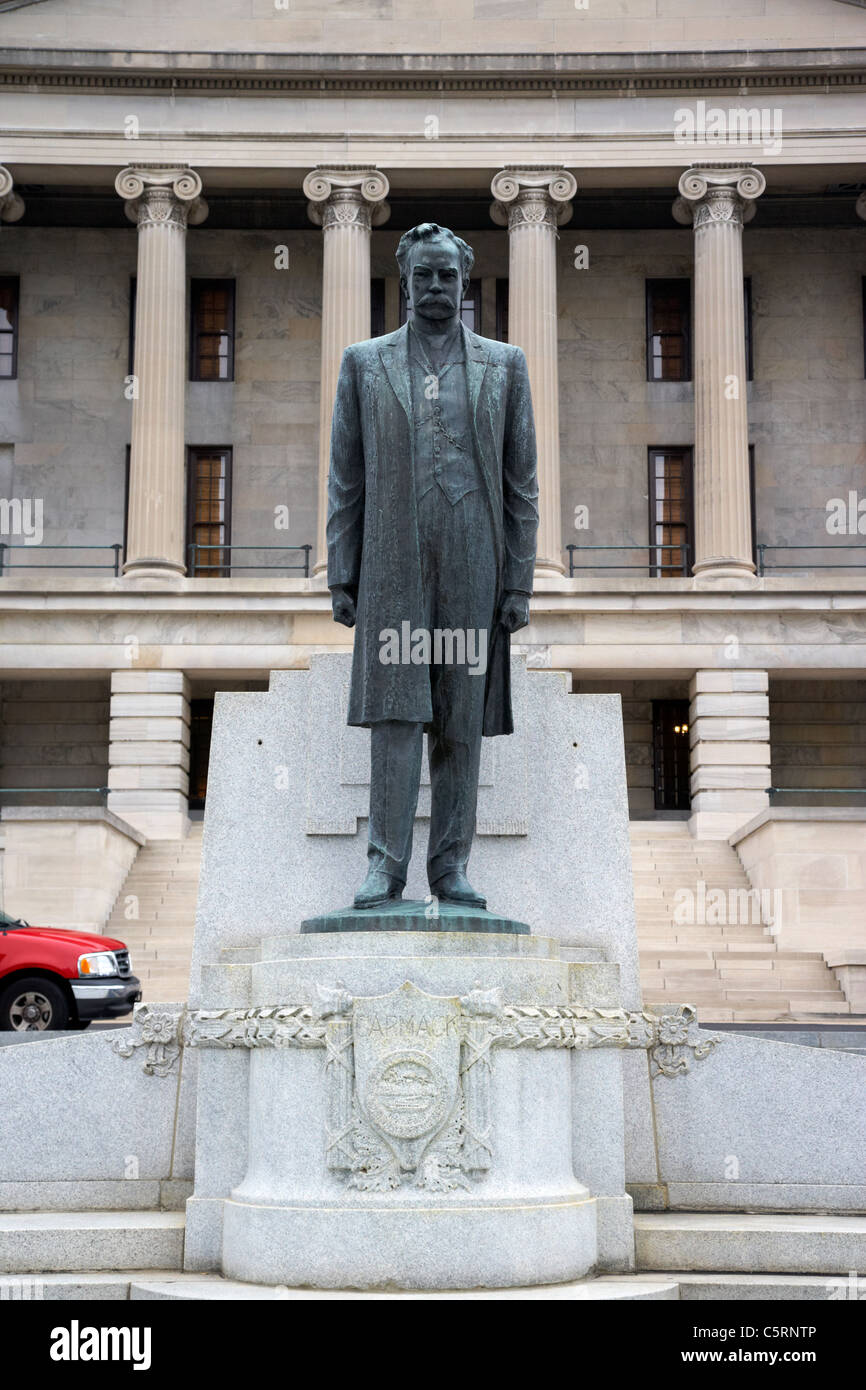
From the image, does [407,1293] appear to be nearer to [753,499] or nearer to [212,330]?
[753,499]

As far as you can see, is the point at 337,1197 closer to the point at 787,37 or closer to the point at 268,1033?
the point at 268,1033

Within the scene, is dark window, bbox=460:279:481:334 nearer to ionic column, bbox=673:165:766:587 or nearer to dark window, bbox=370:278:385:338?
dark window, bbox=370:278:385:338

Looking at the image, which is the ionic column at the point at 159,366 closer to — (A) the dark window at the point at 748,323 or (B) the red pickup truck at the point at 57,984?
(A) the dark window at the point at 748,323

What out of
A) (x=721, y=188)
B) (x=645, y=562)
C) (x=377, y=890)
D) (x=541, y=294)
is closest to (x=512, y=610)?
(x=377, y=890)

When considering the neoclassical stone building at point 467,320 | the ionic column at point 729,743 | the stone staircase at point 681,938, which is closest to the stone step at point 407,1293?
the stone staircase at point 681,938

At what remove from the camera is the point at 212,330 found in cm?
4431

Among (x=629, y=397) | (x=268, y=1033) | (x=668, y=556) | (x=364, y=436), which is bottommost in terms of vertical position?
(x=268, y=1033)

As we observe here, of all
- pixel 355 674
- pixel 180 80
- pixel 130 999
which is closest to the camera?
pixel 355 674

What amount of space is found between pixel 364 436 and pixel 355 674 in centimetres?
122

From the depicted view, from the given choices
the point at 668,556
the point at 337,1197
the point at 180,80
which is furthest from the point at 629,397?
the point at 337,1197

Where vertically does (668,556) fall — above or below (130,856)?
above

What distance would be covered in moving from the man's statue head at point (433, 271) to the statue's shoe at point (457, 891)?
9.17 ft

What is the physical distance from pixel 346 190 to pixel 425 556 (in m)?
33.3

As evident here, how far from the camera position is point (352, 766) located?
9828 mm
